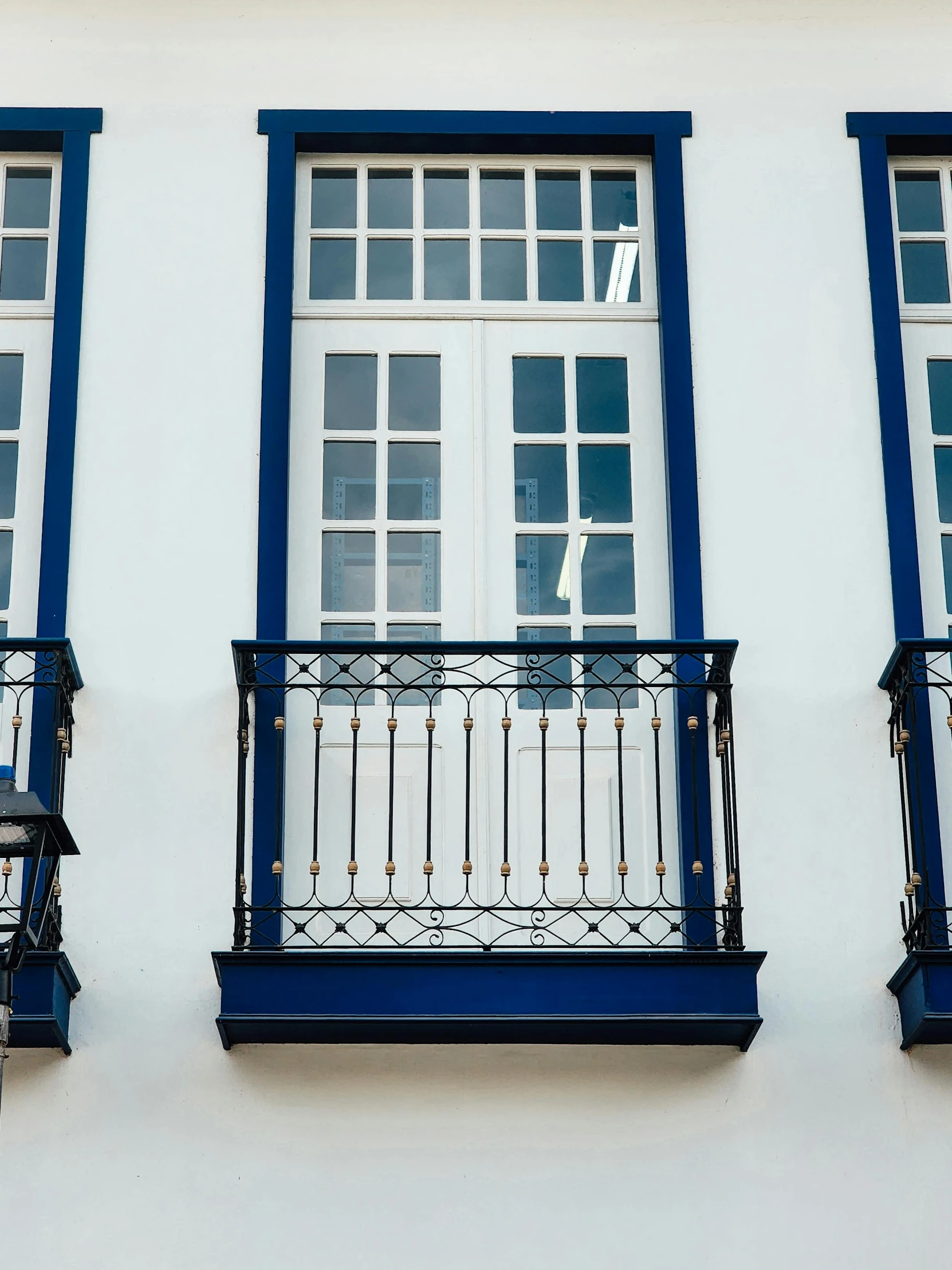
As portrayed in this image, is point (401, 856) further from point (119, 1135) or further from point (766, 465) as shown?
point (766, 465)

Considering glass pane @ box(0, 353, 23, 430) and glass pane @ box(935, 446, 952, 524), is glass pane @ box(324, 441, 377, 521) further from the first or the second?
glass pane @ box(935, 446, 952, 524)

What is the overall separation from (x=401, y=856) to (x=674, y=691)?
4.29 ft

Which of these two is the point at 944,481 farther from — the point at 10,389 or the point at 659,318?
the point at 10,389

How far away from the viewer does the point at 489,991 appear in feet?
25.3

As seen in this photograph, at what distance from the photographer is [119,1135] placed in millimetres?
7707

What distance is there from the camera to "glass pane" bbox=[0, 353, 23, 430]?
9070 millimetres

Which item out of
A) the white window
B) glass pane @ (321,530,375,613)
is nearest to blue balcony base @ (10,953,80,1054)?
the white window

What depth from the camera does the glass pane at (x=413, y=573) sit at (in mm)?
8852

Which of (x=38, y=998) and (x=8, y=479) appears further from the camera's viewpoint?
(x=8, y=479)

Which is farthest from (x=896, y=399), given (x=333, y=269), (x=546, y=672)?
(x=333, y=269)

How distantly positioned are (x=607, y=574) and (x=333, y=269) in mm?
1888

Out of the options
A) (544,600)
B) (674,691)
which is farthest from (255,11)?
(674,691)

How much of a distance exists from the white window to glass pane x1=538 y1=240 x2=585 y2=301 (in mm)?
2167

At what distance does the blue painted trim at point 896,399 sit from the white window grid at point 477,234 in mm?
974
